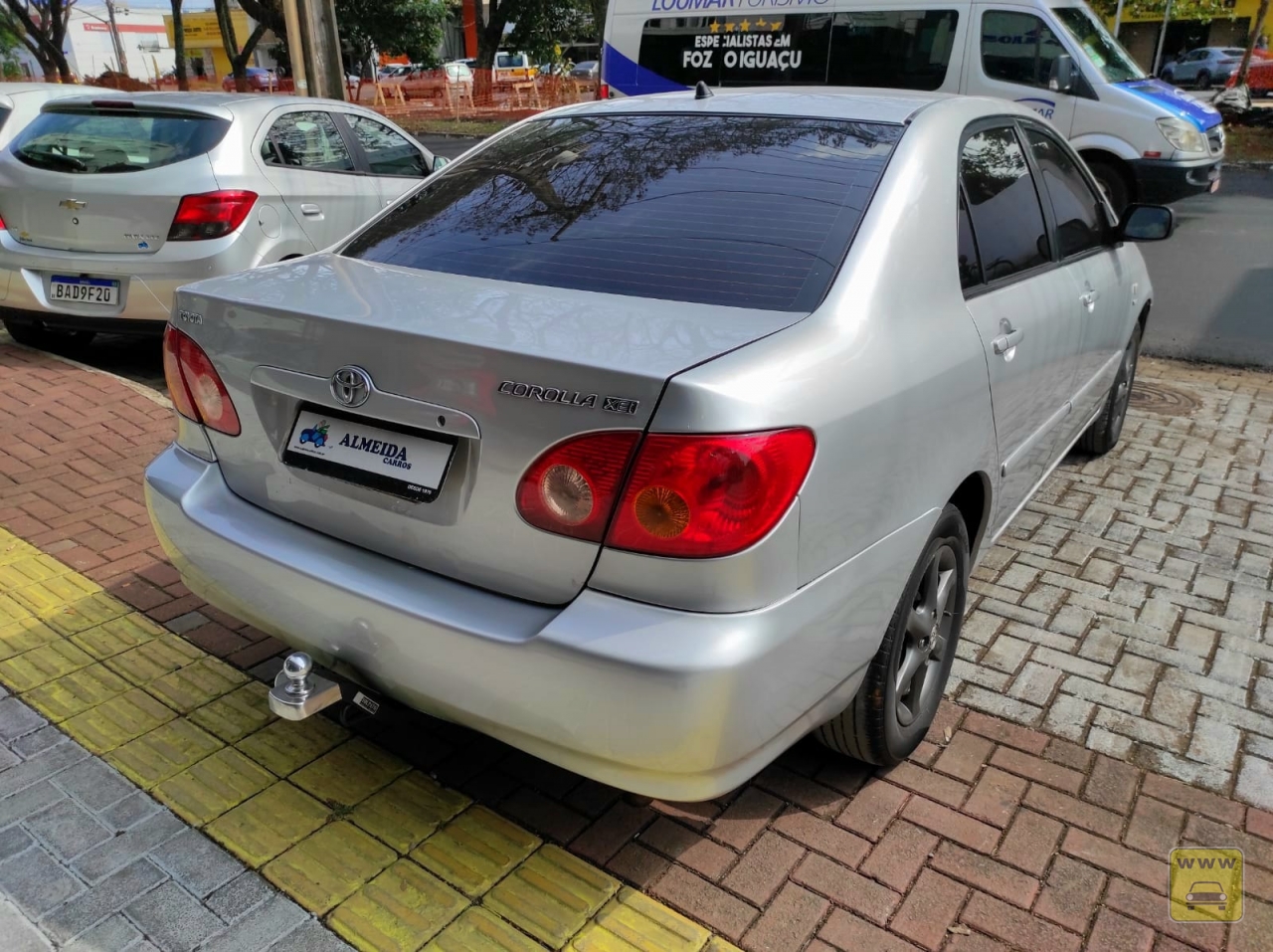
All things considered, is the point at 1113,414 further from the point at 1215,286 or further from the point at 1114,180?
the point at 1114,180

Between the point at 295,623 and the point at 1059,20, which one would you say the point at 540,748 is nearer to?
the point at 295,623

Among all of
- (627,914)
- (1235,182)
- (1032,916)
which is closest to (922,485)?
(1032,916)

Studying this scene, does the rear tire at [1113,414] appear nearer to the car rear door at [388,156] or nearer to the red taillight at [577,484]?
the red taillight at [577,484]

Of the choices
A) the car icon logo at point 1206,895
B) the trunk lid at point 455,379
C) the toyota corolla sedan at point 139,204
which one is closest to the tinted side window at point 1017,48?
the toyota corolla sedan at point 139,204

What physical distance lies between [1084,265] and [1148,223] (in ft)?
1.59

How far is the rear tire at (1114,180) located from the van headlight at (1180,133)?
0.52 metres

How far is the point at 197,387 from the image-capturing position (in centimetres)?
257

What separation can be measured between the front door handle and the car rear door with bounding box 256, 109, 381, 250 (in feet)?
15.4

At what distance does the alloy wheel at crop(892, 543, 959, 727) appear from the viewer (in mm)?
2660

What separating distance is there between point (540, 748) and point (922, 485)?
1.06 meters

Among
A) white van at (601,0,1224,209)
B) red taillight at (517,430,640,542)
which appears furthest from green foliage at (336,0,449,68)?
red taillight at (517,430,640,542)

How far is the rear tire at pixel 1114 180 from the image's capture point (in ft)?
34.3

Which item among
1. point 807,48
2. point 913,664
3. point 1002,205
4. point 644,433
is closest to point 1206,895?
point 913,664

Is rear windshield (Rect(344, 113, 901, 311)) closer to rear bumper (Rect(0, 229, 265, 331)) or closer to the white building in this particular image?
rear bumper (Rect(0, 229, 265, 331))
